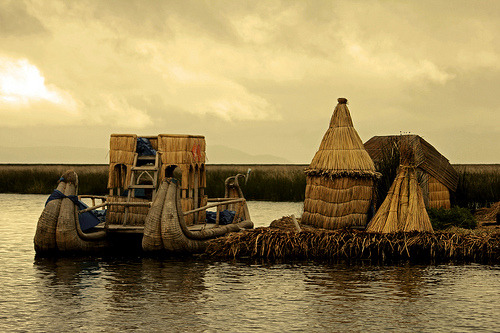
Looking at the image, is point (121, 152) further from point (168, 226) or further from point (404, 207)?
point (404, 207)

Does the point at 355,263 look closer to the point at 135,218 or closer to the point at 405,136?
the point at 135,218

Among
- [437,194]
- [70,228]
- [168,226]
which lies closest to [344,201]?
[168,226]

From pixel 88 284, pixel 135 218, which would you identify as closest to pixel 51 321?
pixel 88 284

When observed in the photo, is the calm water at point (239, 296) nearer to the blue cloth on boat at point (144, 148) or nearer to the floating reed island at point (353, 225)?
the floating reed island at point (353, 225)

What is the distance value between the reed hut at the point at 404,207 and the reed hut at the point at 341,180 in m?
1.77

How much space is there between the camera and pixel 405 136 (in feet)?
87.2

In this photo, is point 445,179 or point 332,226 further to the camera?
point 445,179

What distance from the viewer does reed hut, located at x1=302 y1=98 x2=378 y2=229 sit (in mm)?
21844

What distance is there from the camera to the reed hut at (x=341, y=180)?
21844 millimetres

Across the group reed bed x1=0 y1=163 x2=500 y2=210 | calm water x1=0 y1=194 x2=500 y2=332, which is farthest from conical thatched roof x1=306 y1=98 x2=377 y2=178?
calm water x1=0 y1=194 x2=500 y2=332

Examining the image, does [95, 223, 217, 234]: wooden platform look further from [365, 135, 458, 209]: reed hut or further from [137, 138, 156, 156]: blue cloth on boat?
[365, 135, 458, 209]: reed hut

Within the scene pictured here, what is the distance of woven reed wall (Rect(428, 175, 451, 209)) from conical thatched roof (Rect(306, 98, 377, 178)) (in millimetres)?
5187

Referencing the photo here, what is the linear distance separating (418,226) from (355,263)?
2429 millimetres

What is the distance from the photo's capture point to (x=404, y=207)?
1994cm
